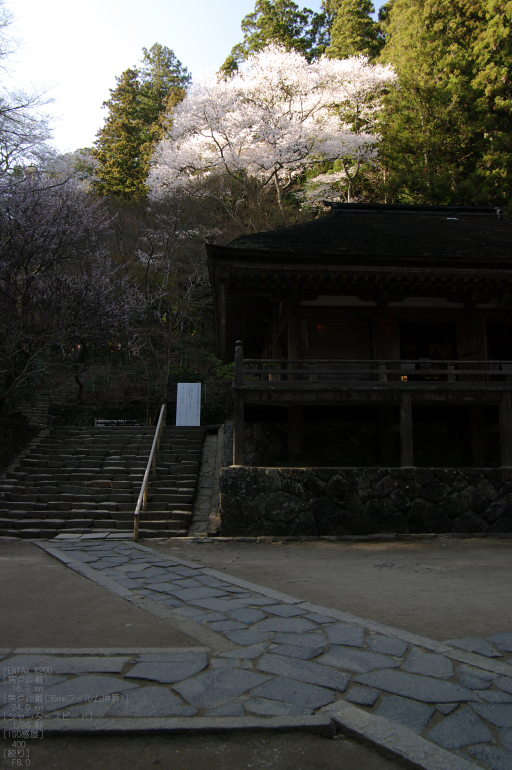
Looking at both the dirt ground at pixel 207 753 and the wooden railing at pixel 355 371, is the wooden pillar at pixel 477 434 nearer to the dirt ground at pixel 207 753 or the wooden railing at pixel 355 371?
the wooden railing at pixel 355 371

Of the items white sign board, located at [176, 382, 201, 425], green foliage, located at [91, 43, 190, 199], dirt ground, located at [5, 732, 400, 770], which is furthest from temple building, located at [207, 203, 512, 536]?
green foliage, located at [91, 43, 190, 199]

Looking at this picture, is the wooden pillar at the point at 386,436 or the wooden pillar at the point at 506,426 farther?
the wooden pillar at the point at 386,436

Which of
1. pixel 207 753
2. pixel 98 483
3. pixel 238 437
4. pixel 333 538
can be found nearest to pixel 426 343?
pixel 238 437

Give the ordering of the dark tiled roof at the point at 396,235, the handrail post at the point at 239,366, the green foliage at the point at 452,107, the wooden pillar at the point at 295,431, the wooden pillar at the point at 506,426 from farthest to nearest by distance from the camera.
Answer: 1. the green foliage at the point at 452,107
2. the wooden pillar at the point at 295,431
3. the dark tiled roof at the point at 396,235
4. the wooden pillar at the point at 506,426
5. the handrail post at the point at 239,366

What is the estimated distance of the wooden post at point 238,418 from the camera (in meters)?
9.98

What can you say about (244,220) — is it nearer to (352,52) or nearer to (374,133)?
(374,133)

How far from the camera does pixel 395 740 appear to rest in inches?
98.0

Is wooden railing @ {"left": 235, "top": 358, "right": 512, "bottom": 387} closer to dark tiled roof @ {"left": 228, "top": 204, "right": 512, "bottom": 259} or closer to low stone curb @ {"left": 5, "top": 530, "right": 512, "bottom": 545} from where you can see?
dark tiled roof @ {"left": 228, "top": 204, "right": 512, "bottom": 259}

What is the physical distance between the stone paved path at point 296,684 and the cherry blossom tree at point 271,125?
79.2 feet

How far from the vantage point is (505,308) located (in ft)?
38.9

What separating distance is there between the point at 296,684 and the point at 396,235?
11929 millimetres

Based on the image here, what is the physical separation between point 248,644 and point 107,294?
62.0 ft

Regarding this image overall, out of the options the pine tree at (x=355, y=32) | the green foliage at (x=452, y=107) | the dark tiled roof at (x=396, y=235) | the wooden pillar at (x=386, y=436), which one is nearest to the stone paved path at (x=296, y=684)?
the dark tiled roof at (x=396, y=235)

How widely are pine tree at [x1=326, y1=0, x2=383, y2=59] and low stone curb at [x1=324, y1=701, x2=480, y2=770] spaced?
37133 mm
